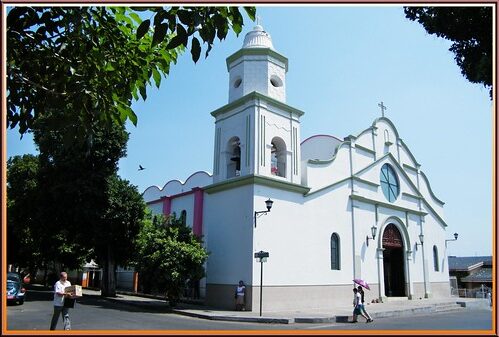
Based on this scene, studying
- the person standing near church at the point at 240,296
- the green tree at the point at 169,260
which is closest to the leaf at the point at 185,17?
the person standing near church at the point at 240,296

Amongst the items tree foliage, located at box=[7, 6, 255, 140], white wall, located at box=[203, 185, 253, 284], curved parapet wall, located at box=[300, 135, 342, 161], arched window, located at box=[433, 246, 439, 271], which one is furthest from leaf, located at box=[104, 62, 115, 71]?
arched window, located at box=[433, 246, 439, 271]

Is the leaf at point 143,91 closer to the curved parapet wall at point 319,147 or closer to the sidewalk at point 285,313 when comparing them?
the sidewalk at point 285,313

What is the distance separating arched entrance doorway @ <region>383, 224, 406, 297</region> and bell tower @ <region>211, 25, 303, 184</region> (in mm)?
8176

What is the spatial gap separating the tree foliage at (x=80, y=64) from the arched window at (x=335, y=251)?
15319 mm

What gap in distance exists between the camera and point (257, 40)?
19.8 meters

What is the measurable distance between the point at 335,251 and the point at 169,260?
308 inches

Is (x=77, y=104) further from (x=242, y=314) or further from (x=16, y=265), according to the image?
(x=16, y=265)

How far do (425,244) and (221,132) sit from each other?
15.3 meters

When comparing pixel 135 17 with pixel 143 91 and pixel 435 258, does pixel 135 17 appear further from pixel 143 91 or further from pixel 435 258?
pixel 435 258

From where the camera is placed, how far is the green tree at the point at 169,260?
17.5 m

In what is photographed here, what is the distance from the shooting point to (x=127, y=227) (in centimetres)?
2147

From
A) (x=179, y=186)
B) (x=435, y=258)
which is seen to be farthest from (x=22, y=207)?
(x=435, y=258)

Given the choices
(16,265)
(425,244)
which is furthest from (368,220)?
(16,265)

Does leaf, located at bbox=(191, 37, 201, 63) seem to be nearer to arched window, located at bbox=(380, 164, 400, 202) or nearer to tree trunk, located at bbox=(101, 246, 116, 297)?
tree trunk, located at bbox=(101, 246, 116, 297)
